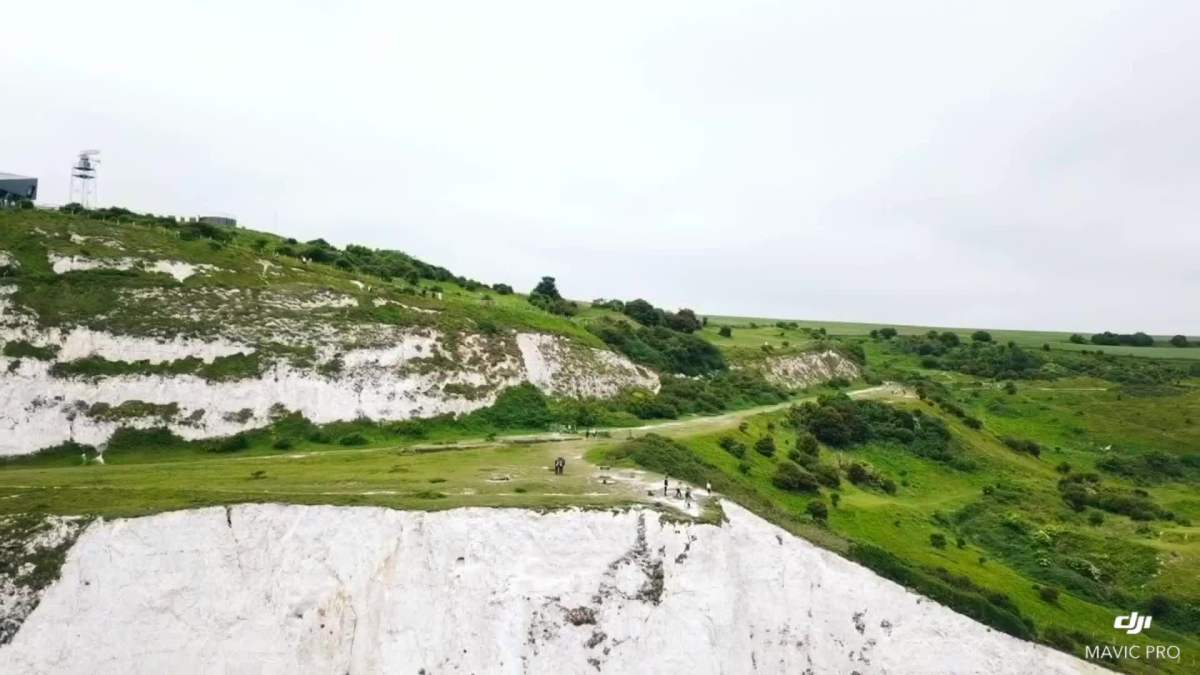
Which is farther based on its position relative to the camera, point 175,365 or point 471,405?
point 471,405

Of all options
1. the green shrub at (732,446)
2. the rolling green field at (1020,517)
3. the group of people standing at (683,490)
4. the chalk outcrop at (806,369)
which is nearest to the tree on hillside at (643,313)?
the chalk outcrop at (806,369)

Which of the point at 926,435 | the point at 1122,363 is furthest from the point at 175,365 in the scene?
the point at 1122,363

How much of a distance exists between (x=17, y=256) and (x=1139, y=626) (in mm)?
67754

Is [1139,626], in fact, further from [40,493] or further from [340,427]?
[40,493]

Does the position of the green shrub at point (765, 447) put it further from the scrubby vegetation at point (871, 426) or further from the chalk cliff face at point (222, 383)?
the chalk cliff face at point (222, 383)

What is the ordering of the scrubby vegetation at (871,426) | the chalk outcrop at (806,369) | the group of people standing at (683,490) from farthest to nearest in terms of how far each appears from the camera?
the chalk outcrop at (806,369), the scrubby vegetation at (871,426), the group of people standing at (683,490)

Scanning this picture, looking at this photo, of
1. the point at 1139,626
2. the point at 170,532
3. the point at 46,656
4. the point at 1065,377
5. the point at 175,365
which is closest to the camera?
the point at 46,656

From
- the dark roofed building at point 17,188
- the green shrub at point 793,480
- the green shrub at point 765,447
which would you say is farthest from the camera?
the dark roofed building at point 17,188

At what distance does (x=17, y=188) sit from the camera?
70.4 metres

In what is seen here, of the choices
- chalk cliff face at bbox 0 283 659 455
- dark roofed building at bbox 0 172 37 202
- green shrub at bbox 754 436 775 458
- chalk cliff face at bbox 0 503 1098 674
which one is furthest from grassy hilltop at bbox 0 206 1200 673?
dark roofed building at bbox 0 172 37 202

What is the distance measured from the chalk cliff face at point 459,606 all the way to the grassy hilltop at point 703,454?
4.12 feet

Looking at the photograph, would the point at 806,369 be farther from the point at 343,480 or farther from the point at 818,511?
the point at 343,480

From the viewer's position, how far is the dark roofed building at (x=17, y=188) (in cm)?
6869

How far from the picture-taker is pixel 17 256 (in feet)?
167
